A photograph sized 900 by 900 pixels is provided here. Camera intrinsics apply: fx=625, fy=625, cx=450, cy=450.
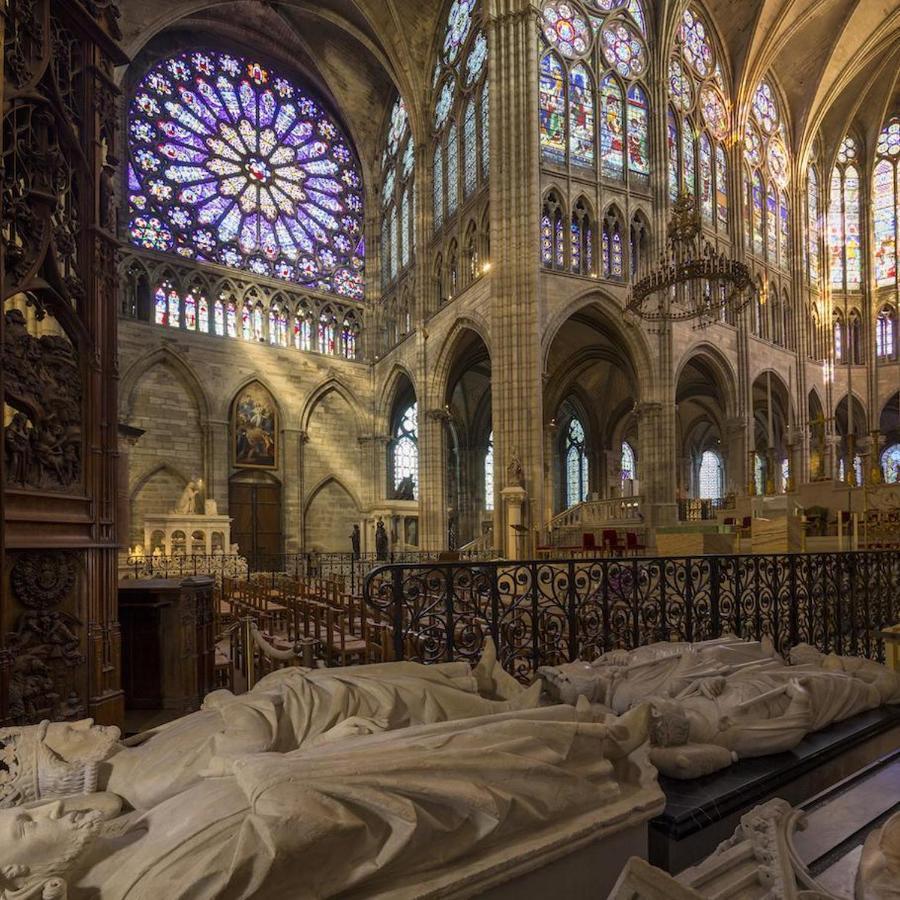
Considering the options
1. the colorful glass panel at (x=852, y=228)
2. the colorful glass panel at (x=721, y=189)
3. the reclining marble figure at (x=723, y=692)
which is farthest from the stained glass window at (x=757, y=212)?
the reclining marble figure at (x=723, y=692)

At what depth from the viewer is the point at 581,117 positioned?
17.1 m

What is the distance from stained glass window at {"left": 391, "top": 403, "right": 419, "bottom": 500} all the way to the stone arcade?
16 cm

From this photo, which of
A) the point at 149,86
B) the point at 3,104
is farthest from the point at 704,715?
the point at 149,86

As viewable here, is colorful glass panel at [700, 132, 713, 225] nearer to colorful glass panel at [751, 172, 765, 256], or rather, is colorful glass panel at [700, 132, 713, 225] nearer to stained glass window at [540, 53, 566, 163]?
colorful glass panel at [751, 172, 765, 256]

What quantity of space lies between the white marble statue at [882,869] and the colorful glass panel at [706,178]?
68.0 feet

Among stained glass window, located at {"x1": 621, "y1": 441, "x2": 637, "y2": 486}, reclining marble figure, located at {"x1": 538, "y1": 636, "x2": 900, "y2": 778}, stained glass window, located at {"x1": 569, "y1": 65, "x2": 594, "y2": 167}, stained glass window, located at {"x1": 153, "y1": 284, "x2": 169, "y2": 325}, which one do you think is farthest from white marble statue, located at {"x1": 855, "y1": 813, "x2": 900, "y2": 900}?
stained glass window, located at {"x1": 621, "y1": 441, "x2": 637, "y2": 486}

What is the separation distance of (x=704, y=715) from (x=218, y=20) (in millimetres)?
25814

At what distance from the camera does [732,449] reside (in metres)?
19.8

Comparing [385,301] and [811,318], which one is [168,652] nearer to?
[385,301]

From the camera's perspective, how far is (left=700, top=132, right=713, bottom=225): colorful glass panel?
63.9 ft

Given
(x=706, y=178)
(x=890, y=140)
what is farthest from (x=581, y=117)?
(x=890, y=140)

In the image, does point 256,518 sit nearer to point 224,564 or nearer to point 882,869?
point 224,564

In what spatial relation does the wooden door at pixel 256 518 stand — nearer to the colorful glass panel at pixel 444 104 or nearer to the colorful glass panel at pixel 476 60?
the colorful glass panel at pixel 444 104

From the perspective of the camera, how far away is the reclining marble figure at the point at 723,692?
2.30 meters
